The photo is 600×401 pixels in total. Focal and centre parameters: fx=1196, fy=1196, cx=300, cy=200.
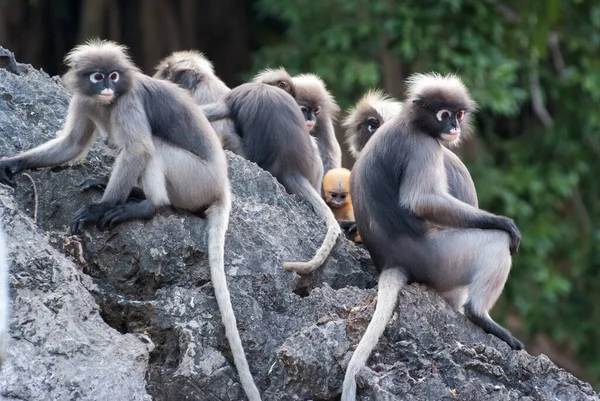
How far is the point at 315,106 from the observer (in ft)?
27.2

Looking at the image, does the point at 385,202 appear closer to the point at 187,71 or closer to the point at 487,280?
the point at 487,280

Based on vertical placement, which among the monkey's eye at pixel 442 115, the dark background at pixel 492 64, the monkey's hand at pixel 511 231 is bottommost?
the dark background at pixel 492 64

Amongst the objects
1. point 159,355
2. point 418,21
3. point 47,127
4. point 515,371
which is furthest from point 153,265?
point 418,21

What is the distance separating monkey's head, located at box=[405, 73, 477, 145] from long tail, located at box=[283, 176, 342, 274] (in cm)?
69

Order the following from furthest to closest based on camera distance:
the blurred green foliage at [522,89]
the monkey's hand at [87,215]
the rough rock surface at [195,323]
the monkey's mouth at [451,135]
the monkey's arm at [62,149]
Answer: the blurred green foliage at [522,89], the monkey's mouth at [451,135], the monkey's arm at [62,149], the monkey's hand at [87,215], the rough rock surface at [195,323]

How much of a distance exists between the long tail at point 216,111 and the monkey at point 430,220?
161 cm

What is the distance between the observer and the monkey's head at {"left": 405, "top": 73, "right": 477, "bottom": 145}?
604 cm

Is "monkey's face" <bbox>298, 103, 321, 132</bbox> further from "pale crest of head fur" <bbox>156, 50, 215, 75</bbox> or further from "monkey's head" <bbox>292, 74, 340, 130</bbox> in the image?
"pale crest of head fur" <bbox>156, 50, 215, 75</bbox>

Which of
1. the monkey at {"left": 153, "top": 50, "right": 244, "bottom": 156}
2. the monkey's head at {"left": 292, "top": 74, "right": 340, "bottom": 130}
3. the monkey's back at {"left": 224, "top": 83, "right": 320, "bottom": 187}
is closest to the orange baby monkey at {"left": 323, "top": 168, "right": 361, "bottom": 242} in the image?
the monkey's back at {"left": 224, "top": 83, "right": 320, "bottom": 187}

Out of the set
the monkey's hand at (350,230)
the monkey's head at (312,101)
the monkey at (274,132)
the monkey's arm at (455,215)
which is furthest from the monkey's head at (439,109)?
the monkey's head at (312,101)

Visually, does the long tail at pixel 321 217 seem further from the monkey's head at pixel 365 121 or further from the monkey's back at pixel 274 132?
the monkey's head at pixel 365 121

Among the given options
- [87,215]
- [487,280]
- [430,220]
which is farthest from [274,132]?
[87,215]

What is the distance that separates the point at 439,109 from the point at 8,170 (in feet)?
7.04

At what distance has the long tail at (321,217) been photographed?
18.1 ft
